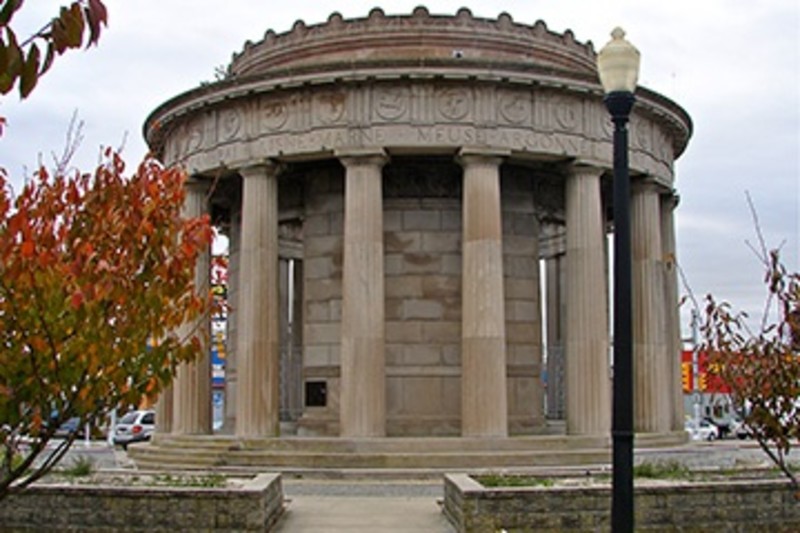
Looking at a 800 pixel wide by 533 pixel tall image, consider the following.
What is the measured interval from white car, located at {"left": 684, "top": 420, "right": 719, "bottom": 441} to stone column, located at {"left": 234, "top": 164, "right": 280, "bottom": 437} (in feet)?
96.2

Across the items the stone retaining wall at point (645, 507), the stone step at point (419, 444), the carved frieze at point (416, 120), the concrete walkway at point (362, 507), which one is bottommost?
the concrete walkway at point (362, 507)

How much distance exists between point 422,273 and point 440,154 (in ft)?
11.4

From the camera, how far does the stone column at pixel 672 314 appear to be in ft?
110

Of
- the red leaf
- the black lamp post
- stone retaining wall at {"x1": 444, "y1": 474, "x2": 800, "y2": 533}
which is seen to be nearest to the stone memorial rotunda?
stone retaining wall at {"x1": 444, "y1": 474, "x2": 800, "y2": 533}

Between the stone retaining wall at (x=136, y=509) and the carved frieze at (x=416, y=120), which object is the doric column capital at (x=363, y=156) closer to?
the carved frieze at (x=416, y=120)

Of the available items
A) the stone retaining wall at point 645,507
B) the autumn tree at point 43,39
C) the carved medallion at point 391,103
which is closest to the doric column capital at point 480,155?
the carved medallion at point 391,103

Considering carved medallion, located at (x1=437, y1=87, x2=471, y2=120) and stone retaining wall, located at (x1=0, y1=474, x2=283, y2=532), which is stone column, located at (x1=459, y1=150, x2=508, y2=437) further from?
stone retaining wall, located at (x1=0, y1=474, x2=283, y2=532)

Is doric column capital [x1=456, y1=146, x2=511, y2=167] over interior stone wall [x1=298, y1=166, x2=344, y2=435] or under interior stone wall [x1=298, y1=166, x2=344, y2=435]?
over

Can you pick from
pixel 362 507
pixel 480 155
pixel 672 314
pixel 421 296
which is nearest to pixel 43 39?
pixel 362 507

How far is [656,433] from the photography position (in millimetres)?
29438

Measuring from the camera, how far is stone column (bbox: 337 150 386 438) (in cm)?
2592

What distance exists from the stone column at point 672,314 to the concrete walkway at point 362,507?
13295 millimetres

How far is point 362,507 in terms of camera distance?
1855 centimetres

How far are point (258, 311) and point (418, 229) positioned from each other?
5140 millimetres
